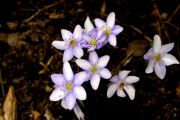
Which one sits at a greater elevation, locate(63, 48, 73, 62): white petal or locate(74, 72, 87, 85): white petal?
locate(63, 48, 73, 62): white petal

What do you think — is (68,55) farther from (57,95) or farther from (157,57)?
(157,57)

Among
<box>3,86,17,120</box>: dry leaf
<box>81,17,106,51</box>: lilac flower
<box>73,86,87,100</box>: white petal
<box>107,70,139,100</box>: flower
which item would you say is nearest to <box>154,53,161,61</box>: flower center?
<box>107,70,139,100</box>: flower

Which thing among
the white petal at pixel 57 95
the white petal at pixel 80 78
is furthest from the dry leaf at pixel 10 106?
the white petal at pixel 80 78

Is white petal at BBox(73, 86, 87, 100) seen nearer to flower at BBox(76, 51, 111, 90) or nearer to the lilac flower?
flower at BBox(76, 51, 111, 90)

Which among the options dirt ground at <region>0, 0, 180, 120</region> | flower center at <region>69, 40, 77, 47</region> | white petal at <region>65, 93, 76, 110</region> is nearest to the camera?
white petal at <region>65, 93, 76, 110</region>

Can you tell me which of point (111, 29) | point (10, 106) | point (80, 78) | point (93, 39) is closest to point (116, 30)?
point (111, 29)

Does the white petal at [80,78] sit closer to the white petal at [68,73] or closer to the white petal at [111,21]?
the white petal at [68,73]
